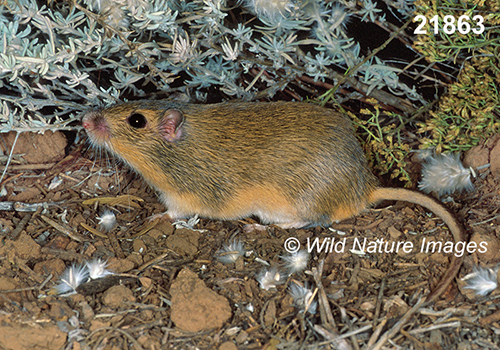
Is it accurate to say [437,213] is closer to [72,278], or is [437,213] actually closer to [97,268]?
[97,268]

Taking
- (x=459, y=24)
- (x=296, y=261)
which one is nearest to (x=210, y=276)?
(x=296, y=261)

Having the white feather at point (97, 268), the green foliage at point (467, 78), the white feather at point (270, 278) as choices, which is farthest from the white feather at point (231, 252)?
the green foliage at point (467, 78)

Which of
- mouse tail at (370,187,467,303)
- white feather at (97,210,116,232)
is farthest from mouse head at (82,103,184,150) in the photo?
mouse tail at (370,187,467,303)

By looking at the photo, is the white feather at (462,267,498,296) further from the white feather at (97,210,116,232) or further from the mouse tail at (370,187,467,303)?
the white feather at (97,210,116,232)

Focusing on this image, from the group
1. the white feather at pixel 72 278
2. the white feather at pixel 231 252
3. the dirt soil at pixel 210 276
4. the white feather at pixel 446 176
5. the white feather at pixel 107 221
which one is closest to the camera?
the dirt soil at pixel 210 276

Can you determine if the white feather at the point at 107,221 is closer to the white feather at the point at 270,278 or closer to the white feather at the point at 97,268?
the white feather at the point at 97,268

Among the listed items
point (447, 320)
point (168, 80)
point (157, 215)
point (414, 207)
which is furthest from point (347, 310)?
point (168, 80)
